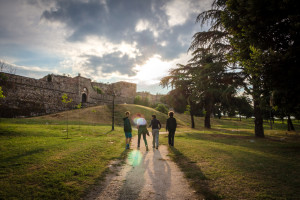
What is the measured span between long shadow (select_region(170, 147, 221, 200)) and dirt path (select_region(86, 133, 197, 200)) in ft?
0.60

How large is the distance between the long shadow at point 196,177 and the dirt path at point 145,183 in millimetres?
184

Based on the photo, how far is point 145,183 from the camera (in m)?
4.05

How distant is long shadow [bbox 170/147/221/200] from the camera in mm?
3472

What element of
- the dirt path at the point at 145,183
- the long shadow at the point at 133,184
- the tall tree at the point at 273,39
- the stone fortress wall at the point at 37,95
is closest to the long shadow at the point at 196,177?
the dirt path at the point at 145,183

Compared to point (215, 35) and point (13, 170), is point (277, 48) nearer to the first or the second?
point (215, 35)

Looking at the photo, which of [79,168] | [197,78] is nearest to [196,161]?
[79,168]

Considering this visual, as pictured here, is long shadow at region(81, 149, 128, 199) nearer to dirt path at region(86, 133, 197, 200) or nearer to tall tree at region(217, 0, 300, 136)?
dirt path at region(86, 133, 197, 200)

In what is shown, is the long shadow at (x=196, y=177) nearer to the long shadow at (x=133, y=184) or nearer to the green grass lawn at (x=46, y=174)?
the long shadow at (x=133, y=184)

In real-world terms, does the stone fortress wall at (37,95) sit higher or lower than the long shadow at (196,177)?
higher

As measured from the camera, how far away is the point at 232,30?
24.2 feet

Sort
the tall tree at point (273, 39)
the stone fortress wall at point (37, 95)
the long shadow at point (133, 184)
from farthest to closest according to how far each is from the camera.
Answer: the stone fortress wall at point (37, 95) < the tall tree at point (273, 39) < the long shadow at point (133, 184)

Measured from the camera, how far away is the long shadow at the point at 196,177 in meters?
3.47

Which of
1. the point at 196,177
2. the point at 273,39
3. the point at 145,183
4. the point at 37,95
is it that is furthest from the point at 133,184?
the point at 37,95

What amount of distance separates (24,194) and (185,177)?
394 centimetres
